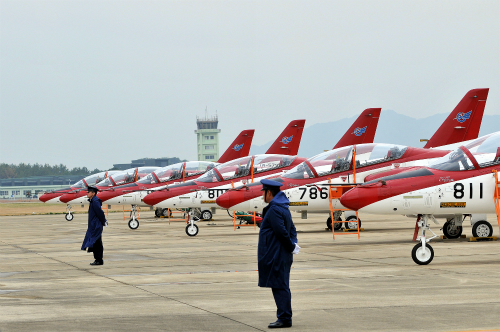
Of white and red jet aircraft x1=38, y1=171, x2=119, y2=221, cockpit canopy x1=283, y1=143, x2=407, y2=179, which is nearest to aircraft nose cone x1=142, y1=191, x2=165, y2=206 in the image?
cockpit canopy x1=283, y1=143, x2=407, y2=179

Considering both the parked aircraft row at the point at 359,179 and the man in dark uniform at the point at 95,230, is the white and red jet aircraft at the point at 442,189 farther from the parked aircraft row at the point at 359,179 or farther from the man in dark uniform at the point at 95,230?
the man in dark uniform at the point at 95,230

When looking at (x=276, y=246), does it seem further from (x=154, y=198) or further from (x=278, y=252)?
(x=154, y=198)

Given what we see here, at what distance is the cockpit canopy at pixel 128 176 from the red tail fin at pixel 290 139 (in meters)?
7.04

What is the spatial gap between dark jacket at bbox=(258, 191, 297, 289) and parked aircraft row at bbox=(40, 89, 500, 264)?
5.82 meters

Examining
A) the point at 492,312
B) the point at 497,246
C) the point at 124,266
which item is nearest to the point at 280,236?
the point at 492,312

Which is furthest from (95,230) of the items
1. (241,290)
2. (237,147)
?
(237,147)

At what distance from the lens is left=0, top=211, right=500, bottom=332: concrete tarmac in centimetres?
770

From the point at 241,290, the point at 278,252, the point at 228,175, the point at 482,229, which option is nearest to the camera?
the point at 278,252

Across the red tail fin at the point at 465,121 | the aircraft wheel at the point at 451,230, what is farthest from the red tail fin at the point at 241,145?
the aircraft wheel at the point at 451,230

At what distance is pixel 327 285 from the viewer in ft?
34.8

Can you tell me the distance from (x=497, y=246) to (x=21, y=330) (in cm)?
1247

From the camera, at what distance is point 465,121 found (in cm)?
2827

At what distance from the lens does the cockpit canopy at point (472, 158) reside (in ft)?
47.1

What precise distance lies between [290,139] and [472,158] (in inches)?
858
